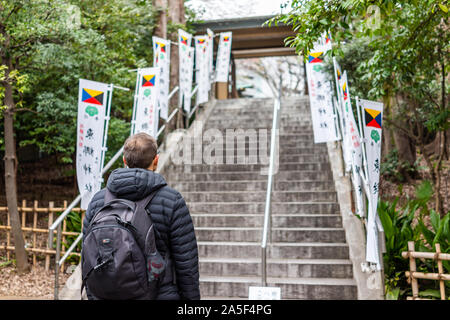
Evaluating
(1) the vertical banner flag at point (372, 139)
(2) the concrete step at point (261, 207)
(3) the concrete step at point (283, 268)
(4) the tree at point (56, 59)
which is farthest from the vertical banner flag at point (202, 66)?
(1) the vertical banner flag at point (372, 139)

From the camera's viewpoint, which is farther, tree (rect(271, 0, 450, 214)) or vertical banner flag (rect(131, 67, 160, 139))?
vertical banner flag (rect(131, 67, 160, 139))

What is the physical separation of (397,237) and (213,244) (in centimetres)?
234

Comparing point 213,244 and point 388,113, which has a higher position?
point 388,113

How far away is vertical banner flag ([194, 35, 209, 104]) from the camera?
10.4 m

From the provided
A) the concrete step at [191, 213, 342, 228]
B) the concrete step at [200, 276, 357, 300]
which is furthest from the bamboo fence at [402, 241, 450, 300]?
the concrete step at [191, 213, 342, 228]

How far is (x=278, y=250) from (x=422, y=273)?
175cm

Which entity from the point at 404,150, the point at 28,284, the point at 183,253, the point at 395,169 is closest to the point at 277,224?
the point at 28,284

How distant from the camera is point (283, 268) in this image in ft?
17.3

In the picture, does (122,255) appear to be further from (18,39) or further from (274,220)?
(18,39)

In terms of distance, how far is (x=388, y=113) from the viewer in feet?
32.3

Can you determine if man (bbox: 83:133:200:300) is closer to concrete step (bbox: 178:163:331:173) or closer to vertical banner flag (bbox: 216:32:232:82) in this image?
concrete step (bbox: 178:163:331:173)

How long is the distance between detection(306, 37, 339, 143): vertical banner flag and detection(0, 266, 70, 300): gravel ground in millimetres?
4830
